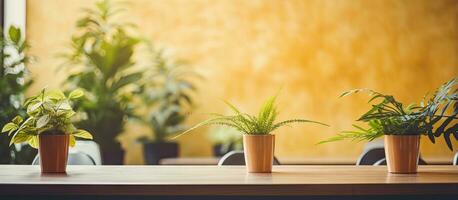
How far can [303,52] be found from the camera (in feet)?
22.4

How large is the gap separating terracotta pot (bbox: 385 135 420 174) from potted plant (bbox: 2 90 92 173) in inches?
46.5

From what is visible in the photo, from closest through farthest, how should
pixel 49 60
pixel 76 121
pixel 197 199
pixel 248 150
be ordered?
1. pixel 197 199
2. pixel 248 150
3. pixel 76 121
4. pixel 49 60

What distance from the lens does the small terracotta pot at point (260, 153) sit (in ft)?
7.80

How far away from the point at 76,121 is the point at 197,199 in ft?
11.8

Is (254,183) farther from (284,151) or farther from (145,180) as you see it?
(284,151)

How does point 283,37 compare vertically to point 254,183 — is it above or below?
above

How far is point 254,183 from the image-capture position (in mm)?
1921

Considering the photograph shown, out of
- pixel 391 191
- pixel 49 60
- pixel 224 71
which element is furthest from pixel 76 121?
pixel 391 191

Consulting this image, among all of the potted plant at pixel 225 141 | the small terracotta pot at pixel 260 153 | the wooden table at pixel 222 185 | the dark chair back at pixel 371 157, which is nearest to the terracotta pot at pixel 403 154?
the wooden table at pixel 222 185

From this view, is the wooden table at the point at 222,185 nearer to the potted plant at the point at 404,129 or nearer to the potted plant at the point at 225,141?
the potted plant at the point at 404,129

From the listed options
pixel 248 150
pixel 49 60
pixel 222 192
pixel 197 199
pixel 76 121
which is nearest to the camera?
pixel 222 192

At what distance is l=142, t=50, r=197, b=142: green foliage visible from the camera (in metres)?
6.42

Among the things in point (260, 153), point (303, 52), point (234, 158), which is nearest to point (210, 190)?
point (260, 153)

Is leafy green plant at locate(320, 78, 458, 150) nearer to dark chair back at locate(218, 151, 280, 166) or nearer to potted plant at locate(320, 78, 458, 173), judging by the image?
potted plant at locate(320, 78, 458, 173)
